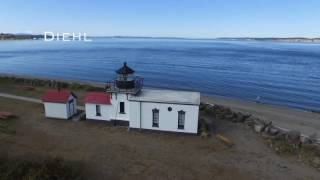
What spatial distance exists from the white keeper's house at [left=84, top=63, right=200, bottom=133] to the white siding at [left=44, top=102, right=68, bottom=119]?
238 centimetres

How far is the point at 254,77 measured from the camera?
66.1 metres

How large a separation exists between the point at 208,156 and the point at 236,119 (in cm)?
950

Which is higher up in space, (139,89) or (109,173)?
(139,89)

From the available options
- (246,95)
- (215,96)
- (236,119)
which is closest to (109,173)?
(236,119)

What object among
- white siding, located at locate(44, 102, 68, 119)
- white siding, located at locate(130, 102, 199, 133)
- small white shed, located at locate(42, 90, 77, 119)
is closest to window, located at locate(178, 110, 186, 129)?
white siding, located at locate(130, 102, 199, 133)

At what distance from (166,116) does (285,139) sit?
32.4 feet

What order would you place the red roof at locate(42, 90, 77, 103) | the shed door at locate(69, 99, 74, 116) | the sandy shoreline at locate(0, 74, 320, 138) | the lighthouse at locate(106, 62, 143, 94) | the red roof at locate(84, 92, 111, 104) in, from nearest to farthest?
the lighthouse at locate(106, 62, 143, 94), the red roof at locate(84, 92, 111, 104), the red roof at locate(42, 90, 77, 103), the shed door at locate(69, 99, 74, 116), the sandy shoreline at locate(0, 74, 320, 138)

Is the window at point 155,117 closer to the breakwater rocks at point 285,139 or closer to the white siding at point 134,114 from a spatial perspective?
the white siding at point 134,114

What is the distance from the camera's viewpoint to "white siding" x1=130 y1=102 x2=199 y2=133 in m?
24.0

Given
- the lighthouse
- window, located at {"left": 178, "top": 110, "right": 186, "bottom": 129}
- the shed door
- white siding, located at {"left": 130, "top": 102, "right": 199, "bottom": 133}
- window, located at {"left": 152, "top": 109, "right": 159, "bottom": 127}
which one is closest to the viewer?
white siding, located at {"left": 130, "top": 102, "right": 199, "bottom": 133}

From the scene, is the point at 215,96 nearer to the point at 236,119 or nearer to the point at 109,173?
the point at 236,119

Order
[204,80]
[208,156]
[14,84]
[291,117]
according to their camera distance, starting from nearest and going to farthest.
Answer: [208,156] → [291,117] → [14,84] → [204,80]

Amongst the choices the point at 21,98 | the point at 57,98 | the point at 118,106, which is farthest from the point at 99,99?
the point at 21,98

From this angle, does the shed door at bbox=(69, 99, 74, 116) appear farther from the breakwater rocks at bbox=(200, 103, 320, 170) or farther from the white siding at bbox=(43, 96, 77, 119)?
the breakwater rocks at bbox=(200, 103, 320, 170)
